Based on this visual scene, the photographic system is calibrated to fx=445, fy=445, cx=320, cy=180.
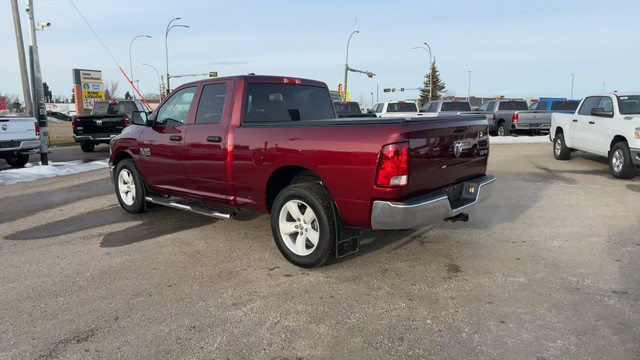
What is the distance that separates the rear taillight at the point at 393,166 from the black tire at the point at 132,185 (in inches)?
158

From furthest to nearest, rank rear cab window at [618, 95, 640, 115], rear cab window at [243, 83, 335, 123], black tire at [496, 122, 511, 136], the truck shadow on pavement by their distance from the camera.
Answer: black tire at [496, 122, 511, 136]
rear cab window at [618, 95, 640, 115]
the truck shadow on pavement
rear cab window at [243, 83, 335, 123]

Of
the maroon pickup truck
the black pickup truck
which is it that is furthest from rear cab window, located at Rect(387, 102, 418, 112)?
the maroon pickup truck

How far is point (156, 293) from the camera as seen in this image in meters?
3.78

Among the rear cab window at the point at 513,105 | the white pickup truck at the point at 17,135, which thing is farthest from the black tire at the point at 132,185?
the rear cab window at the point at 513,105

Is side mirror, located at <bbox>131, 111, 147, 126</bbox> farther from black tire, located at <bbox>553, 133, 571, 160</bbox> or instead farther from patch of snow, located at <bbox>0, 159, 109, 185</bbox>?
black tire, located at <bbox>553, 133, 571, 160</bbox>

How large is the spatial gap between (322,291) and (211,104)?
263cm

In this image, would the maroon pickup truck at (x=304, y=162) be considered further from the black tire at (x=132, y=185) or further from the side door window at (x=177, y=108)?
the black tire at (x=132, y=185)

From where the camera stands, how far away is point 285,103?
530cm

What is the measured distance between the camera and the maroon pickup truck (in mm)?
3670

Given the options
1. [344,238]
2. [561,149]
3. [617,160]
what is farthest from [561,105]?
[344,238]

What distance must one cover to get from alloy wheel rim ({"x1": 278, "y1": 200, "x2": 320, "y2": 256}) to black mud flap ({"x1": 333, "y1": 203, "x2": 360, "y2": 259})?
0.62ft

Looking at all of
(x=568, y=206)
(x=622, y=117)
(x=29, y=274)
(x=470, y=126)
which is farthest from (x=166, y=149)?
(x=622, y=117)

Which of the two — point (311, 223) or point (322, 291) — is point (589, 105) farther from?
point (322, 291)

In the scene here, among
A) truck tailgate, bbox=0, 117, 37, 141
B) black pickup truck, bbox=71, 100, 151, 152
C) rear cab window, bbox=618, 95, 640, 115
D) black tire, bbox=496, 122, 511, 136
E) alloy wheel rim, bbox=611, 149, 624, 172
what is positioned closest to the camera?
alloy wheel rim, bbox=611, 149, 624, 172
